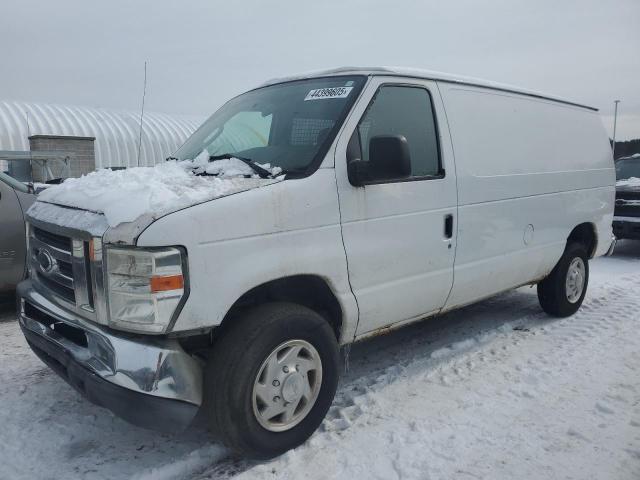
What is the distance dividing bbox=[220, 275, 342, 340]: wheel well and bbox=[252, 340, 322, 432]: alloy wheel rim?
1.01ft

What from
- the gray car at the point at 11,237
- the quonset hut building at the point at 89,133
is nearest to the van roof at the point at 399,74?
the gray car at the point at 11,237

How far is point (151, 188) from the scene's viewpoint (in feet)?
8.63

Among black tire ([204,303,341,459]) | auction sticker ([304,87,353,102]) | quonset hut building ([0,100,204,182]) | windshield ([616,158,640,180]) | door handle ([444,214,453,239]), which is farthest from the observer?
quonset hut building ([0,100,204,182])

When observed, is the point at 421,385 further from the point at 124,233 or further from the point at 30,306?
the point at 30,306

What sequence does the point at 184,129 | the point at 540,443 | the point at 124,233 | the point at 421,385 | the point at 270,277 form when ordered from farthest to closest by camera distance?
the point at 184,129, the point at 421,385, the point at 540,443, the point at 270,277, the point at 124,233

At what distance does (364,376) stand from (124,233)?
2.23m

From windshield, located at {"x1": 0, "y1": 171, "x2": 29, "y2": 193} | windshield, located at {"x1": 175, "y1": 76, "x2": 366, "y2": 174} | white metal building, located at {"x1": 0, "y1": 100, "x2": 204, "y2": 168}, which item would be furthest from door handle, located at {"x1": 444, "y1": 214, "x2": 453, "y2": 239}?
white metal building, located at {"x1": 0, "y1": 100, "x2": 204, "y2": 168}

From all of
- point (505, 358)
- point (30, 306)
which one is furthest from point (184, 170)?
point (505, 358)

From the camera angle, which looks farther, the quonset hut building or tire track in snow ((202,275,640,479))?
the quonset hut building

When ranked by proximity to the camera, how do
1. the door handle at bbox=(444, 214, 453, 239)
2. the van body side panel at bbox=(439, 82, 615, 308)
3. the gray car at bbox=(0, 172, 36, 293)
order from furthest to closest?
the gray car at bbox=(0, 172, 36, 293)
the van body side panel at bbox=(439, 82, 615, 308)
the door handle at bbox=(444, 214, 453, 239)

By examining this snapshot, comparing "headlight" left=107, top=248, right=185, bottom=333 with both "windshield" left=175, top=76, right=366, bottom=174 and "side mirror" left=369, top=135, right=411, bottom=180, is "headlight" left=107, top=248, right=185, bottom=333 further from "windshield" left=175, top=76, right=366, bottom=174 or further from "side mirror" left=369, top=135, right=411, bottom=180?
"side mirror" left=369, top=135, right=411, bottom=180

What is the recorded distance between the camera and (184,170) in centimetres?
326

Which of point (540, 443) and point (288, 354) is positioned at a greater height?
point (288, 354)

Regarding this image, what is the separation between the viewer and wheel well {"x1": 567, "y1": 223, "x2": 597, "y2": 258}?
541 cm
